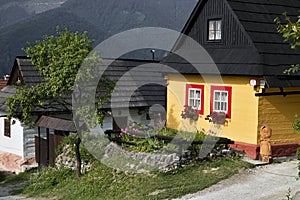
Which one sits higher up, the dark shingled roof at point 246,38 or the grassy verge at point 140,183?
the dark shingled roof at point 246,38

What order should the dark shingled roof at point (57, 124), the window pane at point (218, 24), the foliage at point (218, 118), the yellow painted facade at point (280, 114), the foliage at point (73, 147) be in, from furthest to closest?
the dark shingled roof at point (57, 124) < the window pane at point (218, 24) < the foliage at point (218, 118) < the foliage at point (73, 147) < the yellow painted facade at point (280, 114)

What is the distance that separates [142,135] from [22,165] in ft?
25.4

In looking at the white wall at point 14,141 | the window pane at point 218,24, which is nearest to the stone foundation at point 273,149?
the window pane at point 218,24

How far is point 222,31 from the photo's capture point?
1593 centimetres

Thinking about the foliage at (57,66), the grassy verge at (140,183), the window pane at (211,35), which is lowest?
the grassy verge at (140,183)

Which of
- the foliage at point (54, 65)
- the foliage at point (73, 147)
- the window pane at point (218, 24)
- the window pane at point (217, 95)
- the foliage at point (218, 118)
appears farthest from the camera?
the window pane at point (218, 24)

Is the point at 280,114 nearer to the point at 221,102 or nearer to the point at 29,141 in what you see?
the point at 221,102

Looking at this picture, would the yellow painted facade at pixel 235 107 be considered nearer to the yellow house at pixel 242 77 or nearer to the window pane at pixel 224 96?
the yellow house at pixel 242 77

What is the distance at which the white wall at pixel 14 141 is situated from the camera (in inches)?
802

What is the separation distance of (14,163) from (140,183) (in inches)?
397

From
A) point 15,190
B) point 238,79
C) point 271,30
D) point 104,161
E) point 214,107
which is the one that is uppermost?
point 271,30

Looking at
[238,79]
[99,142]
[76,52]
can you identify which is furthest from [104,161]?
[238,79]

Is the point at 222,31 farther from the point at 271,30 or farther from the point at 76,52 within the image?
the point at 76,52

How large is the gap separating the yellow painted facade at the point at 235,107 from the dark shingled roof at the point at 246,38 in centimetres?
41
